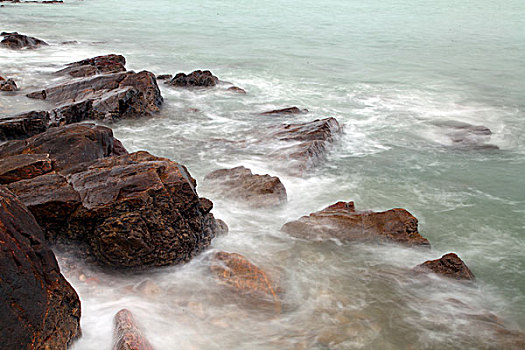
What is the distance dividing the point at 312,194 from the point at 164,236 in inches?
141

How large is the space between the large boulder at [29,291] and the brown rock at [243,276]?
5.87 feet

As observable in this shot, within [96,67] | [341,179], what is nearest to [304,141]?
[341,179]

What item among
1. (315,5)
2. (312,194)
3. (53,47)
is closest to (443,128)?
(312,194)

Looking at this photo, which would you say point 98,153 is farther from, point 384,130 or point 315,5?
point 315,5

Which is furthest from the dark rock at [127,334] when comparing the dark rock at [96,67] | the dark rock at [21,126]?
the dark rock at [96,67]

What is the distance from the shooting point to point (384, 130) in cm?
1243

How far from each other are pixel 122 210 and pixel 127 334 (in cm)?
151

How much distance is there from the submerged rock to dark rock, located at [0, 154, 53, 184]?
0.19 metres

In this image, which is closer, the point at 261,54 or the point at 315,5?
the point at 261,54

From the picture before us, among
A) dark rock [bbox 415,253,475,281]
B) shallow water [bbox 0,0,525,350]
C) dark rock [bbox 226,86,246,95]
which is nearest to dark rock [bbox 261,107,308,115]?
shallow water [bbox 0,0,525,350]

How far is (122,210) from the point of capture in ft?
17.1

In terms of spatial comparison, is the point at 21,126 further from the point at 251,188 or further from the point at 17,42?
the point at 17,42

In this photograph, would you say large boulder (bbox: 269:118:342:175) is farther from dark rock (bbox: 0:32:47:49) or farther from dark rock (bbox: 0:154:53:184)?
dark rock (bbox: 0:32:47:49)

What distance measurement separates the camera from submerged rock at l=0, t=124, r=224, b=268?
5160 millimetres
